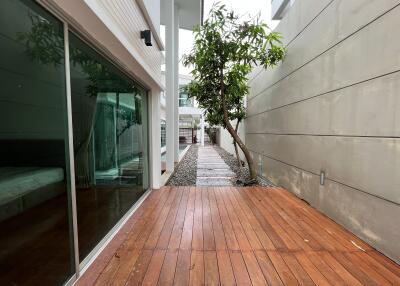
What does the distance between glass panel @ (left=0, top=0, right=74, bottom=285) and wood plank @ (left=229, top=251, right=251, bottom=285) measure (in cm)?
127

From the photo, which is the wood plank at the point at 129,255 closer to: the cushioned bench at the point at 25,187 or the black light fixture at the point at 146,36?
the cushioned bench at the point at 25,187

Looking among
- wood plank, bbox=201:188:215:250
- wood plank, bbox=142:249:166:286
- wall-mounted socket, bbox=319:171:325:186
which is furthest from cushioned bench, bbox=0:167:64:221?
wall-mounted socket, bbox=319:171:325:186

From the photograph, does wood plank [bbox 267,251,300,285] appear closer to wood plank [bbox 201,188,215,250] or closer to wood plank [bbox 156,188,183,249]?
wood plank [bbox 201,188,215,250]

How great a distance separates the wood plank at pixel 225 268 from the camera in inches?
72.0

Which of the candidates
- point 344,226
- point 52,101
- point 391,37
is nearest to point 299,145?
point 344,226

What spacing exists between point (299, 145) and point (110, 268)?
3197 mm

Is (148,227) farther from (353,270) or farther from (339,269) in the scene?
(353,270)

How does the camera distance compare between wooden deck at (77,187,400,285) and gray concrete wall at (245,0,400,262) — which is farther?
gray concrete wall at (245,0,400,262)

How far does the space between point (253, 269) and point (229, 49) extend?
3.91 metres

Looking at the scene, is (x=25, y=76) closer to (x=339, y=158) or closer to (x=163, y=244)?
(x=163, y=244)

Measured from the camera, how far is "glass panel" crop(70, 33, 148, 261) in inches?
76.5

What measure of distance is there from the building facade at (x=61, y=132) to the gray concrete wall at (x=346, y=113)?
243cm

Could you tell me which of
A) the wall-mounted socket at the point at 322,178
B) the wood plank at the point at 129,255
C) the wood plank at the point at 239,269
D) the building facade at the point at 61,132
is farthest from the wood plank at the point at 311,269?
the building facade at the point at 61,132

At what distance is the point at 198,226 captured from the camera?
2.83 meters
